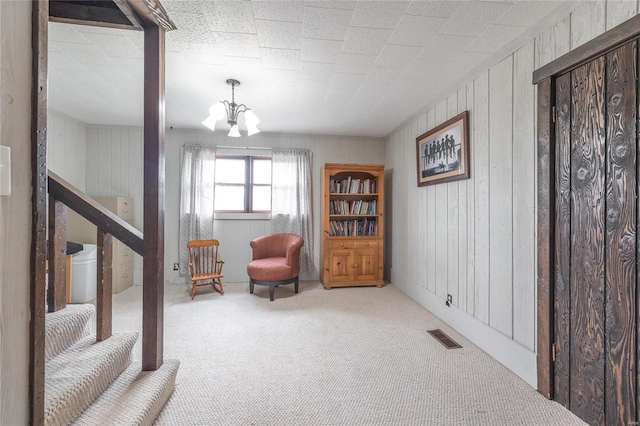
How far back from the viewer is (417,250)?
3.53m

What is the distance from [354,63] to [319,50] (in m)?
0.35

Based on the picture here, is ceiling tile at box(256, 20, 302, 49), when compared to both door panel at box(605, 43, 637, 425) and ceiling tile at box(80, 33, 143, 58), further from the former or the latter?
door panel at box(605, 43, 637, 425)

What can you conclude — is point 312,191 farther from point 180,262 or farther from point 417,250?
point 180,262

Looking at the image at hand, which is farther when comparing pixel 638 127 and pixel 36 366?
pixel 638 127

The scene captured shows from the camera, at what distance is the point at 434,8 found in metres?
1.68

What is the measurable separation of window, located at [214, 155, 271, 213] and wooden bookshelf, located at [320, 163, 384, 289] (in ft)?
3.33

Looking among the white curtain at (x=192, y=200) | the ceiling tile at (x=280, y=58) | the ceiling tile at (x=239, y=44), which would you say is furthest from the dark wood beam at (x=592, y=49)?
the white curtain at (x=192, y=200)

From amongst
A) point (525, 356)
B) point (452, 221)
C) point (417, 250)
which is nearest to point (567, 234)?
point (525, 356)

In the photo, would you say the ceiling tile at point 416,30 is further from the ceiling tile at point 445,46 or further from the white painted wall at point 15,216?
the white painted wall at point 15,216

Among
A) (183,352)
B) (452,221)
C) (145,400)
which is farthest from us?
(452,221)

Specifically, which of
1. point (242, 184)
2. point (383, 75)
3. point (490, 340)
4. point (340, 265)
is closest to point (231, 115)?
point (383, 75)

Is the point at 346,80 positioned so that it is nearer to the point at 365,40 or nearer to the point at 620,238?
the point at 365,40

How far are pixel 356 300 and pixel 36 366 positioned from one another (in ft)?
10.2

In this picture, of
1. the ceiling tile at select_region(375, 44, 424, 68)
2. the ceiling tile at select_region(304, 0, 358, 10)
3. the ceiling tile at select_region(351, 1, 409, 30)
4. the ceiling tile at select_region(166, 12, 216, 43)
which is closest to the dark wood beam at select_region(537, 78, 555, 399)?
the ceiling tile at select_region(375, 44, 424, 68)
